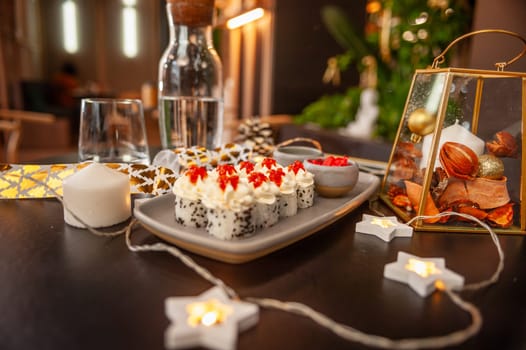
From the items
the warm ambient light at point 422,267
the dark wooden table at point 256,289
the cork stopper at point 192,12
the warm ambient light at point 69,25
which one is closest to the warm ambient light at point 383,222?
the dark wooden table at point 256,289

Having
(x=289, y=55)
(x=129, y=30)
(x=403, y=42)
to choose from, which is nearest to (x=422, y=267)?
(x=403, y=42)

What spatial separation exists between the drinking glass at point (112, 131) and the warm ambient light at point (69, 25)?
881 centimetres

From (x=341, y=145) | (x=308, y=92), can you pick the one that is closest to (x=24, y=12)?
(x=308, y=92)

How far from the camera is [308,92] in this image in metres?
3.95

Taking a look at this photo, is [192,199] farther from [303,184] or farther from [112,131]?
[112,131]

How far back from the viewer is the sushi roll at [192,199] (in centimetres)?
55

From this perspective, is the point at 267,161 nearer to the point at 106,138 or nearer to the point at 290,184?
the point at 290,184

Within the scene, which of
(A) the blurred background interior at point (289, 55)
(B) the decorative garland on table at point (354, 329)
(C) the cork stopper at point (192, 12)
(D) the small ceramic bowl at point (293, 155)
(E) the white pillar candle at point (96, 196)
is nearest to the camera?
(B) the decorative garland on table at point (354, 329)

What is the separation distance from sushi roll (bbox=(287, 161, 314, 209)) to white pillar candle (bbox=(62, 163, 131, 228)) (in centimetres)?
26

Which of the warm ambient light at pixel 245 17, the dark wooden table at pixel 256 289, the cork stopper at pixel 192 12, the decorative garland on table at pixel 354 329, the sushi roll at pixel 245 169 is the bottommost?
the dark wooden table at pixel 256 289

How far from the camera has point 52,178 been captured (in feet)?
2.40

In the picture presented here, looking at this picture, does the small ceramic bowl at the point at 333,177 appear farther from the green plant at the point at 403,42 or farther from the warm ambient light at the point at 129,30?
the warm ambient light at the point at 129,30

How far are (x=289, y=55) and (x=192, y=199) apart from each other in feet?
11.3

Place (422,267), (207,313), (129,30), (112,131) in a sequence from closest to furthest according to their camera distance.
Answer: (207,313) < (422,267) < (112,131) < (129,30)
